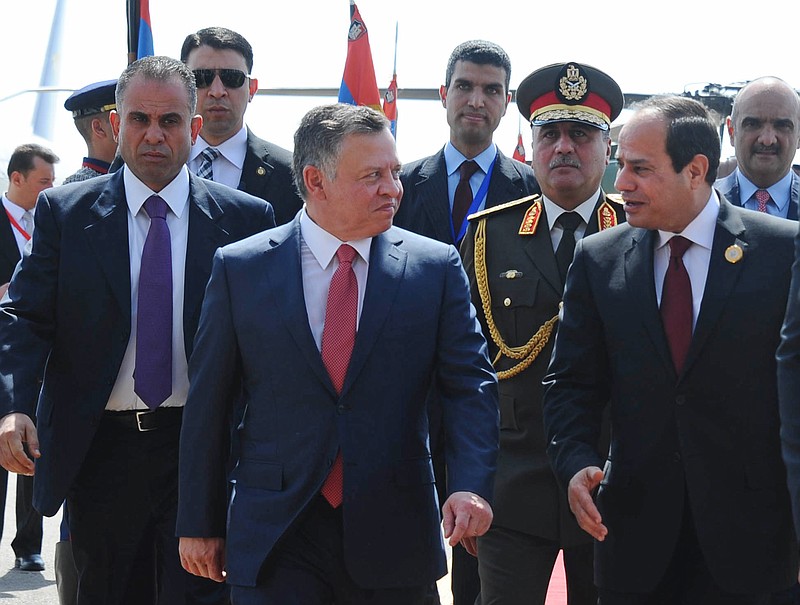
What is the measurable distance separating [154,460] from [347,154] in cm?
135

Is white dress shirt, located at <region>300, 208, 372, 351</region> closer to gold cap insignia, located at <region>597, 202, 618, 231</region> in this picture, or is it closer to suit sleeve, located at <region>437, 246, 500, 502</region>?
suit sleeve, located at <region>437, 246, 500, 502</region>

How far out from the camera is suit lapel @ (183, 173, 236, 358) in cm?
467

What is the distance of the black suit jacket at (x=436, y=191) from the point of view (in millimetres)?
5754

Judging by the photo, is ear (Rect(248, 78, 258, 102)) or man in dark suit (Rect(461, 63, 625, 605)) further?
ear (Rect(248, 78, 258, 102))

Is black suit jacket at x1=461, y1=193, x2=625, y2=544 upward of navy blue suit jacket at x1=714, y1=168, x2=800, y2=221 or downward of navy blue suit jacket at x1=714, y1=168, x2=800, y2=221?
A: downward

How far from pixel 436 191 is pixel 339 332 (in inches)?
79.0

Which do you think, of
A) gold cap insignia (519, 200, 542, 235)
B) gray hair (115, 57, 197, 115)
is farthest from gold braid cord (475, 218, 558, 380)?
gray hair (115, 57, 197, 115)

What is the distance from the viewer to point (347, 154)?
156 inches

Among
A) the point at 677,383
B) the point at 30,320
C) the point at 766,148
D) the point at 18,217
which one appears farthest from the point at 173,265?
the point at 18,217

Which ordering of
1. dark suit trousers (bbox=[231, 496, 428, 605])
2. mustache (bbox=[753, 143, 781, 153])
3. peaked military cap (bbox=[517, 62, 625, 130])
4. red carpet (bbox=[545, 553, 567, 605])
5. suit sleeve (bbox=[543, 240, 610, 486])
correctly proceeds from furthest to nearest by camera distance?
→ 1. red carpet (bbox=[545, 553, 567, 605])
2. mustache (bbox=[753, 143, 781, 153])
3. peaked military cap (bbox=[517, 62, 625, 130])
4. suit sleeve (bbox=[543, 240, 610, 486])
5. dark suit trousers (bbox=[231, 496, 428, 605])

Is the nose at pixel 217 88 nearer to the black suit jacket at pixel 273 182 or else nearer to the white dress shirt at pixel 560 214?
the black suit jacket at pixel 273 182

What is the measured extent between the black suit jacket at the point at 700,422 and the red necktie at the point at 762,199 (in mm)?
2110

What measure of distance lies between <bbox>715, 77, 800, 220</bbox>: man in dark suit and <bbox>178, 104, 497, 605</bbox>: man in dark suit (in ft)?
8.56

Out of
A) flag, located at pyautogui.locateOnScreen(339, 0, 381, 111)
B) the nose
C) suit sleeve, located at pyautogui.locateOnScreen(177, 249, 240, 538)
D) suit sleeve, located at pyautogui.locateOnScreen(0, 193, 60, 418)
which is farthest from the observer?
flag, located at pyautogui.locateOnScreen(339, 0, 381, 111)
